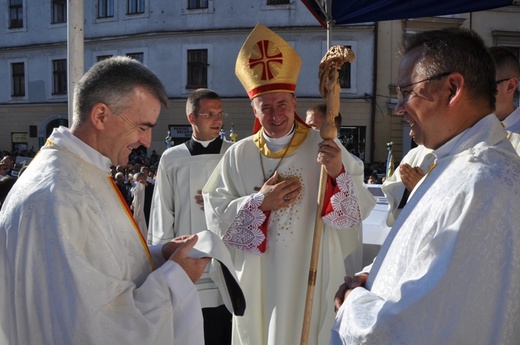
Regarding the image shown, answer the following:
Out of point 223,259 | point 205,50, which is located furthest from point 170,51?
point 223,259

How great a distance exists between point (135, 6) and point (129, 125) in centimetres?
1984

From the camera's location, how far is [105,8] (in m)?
20.8

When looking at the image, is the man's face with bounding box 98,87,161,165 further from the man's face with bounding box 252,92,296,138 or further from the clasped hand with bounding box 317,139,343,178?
the man's face with bounding box 252,92,296,138

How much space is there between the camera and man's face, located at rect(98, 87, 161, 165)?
178 cm

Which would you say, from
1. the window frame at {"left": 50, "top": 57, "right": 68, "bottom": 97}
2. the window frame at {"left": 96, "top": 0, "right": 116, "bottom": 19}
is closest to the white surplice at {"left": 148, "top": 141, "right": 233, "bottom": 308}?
the window frame at {"left": 96, "top": 0, "right": 116, "bottom": 19}

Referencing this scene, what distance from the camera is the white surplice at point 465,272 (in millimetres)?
1317

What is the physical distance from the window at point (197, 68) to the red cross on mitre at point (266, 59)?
16214 millimetres

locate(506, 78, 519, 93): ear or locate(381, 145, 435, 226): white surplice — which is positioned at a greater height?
locate(506, 78, 519, 93): ear

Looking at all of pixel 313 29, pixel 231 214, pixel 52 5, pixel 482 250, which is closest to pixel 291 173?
pixel 231 214

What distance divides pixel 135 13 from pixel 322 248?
18.8 meters

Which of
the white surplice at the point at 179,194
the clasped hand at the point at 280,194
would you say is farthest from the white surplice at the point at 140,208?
the clasped hand at the point at 280,194

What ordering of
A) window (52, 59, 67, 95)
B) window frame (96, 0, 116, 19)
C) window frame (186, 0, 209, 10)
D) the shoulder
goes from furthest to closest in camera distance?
window (52, 59, 67, 95) < window frame (96, 0, 116, 19) < window frame (186, 0, 209, 10) < the shoulder

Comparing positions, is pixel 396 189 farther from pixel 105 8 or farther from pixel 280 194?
pixel 105 8

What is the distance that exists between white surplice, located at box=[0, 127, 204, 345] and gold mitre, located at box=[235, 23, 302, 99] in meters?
1.65
